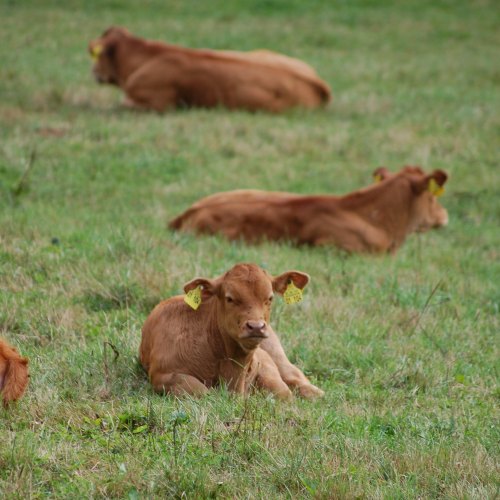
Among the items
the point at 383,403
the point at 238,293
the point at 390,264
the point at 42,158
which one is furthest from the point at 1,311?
the point at 42,158

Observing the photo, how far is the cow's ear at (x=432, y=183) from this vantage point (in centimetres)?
1148

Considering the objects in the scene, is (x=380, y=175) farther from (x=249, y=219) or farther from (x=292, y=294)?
(x=292, y=294)

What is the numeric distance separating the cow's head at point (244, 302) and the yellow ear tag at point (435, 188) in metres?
5.21

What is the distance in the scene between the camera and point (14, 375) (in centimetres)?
614

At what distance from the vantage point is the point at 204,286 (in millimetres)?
6887

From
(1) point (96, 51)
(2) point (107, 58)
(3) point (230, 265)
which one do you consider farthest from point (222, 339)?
(1) point (96, 51)

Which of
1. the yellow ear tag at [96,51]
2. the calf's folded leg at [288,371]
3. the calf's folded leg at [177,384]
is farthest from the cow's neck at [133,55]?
the calf's folded leg at [177,384]

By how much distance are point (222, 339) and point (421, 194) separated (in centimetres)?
547

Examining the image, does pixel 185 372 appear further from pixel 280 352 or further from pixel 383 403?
pixel 383 403

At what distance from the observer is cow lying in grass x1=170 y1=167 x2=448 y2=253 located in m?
11.1

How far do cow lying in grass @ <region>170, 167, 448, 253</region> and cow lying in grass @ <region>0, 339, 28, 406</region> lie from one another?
4.84 meters

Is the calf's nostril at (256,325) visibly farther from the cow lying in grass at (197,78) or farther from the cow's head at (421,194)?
the cow lying in grass at (197,78)

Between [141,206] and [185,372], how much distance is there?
532 cm

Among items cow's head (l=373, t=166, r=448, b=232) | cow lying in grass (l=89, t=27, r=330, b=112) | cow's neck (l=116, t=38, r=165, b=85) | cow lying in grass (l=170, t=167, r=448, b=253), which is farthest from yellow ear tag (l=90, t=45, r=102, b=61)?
cow's head (l=373, t=166, r=448, b=232)
